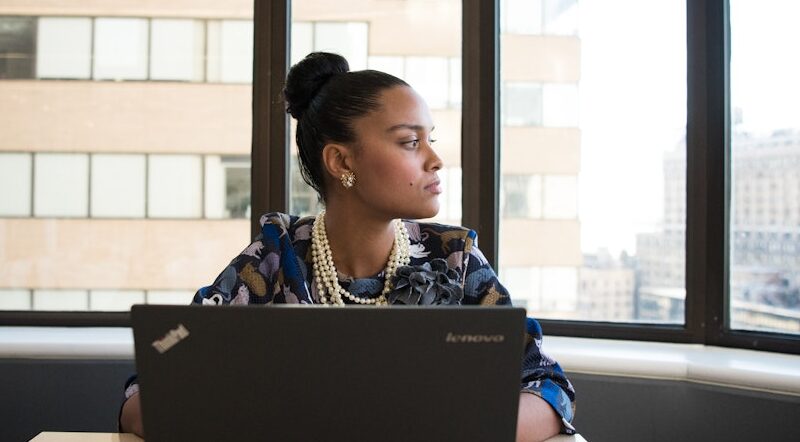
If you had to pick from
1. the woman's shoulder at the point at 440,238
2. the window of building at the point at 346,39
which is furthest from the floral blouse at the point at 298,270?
the window of building at the point at 346,39

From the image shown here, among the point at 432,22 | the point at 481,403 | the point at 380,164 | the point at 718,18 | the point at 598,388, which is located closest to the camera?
the point at 481,403

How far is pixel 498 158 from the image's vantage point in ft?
8.91

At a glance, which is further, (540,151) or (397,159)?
(540,151)

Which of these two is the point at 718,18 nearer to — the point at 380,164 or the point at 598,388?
the point at 598,388

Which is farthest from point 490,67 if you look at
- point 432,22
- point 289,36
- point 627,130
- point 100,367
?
point 100,367

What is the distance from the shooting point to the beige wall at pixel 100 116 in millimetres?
2883

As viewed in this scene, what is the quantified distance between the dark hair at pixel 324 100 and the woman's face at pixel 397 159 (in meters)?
0.03

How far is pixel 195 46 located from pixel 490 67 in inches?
41.1

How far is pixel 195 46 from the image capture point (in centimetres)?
289

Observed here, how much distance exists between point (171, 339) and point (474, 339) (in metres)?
0.28

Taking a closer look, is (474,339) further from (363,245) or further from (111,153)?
(111,153)

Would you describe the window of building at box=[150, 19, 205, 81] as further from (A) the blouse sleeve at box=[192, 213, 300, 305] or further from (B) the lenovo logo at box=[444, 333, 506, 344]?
(B) the lenovo logo at box=[444, 333, 506, 344]

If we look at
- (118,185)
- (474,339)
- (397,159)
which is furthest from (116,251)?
(474,339)

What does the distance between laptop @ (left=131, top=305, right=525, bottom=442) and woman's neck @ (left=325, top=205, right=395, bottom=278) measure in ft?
2.66
